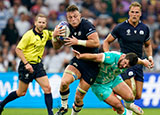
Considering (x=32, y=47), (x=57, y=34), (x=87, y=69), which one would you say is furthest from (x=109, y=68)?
(x=32, y=47)

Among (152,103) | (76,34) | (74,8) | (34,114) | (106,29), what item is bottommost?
(152,103)

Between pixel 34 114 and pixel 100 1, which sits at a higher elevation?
pixel 100 1

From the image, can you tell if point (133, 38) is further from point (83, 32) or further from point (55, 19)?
point (55, 19)

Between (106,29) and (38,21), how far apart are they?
603cm

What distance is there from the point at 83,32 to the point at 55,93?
4.60 metres

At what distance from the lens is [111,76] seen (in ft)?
26.4

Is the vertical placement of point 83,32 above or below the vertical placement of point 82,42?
above

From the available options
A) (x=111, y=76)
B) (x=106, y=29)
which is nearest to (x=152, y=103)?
(x=106, y=29)

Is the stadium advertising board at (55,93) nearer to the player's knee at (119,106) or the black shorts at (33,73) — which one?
the black shorts at (33,73)

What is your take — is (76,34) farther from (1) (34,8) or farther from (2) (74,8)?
(1) (34,8)

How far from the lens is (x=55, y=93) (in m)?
12.4

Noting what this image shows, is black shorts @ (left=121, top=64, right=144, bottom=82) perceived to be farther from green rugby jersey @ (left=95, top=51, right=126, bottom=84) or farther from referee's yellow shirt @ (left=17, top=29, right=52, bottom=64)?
referee's yellow shirt @ (left=17, top=29, right=52, bottom=64)

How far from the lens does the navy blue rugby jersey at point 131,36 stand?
368 inches

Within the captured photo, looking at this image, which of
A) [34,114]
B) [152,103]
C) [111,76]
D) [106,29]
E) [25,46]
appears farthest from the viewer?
[106,29]
